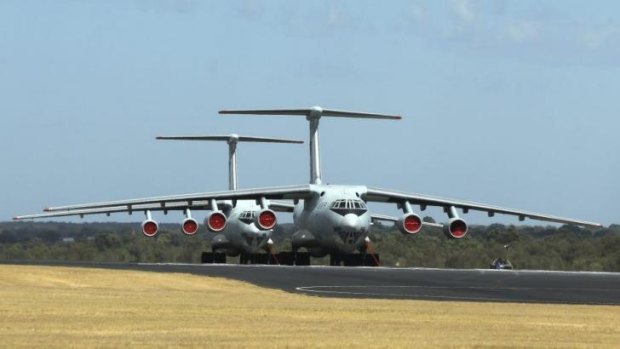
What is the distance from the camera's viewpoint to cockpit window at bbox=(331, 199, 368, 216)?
57931 millimetres

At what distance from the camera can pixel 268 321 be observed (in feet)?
75.4

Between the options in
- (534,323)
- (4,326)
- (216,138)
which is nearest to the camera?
(4,326)

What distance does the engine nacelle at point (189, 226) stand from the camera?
216 ft

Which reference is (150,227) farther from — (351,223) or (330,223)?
(351,223)

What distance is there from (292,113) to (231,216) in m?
9.42

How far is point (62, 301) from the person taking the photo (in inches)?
1079

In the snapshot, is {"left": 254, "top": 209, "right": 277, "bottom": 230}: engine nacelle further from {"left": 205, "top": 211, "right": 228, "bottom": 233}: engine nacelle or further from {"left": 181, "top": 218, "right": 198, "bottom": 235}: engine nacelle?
{"left": 181, "top": 218, "right": 198, "bottom": 235}: engine nacelle

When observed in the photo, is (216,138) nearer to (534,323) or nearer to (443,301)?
(443,301)

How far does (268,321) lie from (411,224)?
36738 mm

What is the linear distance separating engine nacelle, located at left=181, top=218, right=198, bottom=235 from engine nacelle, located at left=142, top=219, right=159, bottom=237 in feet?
4.31

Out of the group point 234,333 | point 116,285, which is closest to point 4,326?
point 234,333

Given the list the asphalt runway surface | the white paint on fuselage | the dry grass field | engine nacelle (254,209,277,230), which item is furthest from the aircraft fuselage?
the dry grass field

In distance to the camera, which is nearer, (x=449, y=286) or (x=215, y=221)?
(x=449, y=286)

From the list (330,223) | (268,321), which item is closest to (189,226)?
(330,223)
